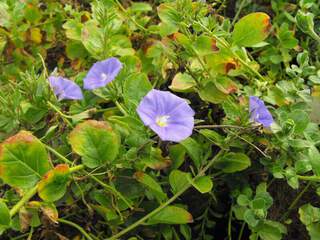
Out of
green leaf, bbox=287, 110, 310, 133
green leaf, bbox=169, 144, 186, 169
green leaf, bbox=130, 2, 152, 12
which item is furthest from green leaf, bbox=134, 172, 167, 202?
green leaf, bbox=130, 2, 152, 12

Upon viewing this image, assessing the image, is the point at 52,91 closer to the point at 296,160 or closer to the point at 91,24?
the point at 91,24

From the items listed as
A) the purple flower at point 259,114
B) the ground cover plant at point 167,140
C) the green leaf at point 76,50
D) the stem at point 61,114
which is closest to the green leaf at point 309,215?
the ground cover plant at point 167,140

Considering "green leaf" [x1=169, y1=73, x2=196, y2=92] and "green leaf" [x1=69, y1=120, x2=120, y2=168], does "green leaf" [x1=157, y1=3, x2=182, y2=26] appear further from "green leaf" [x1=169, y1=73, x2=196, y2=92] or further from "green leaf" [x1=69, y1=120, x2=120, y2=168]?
"green leaf" [x1=69, y1=120, x2=120, y2=168]

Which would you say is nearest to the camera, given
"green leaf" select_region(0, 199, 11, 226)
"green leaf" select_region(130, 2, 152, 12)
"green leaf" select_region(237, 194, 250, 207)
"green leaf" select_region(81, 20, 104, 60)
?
"green leaf" select_region(0, 199, 11, 226)

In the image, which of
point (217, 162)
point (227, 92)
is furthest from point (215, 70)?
point (217, 162)

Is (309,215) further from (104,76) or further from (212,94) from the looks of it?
(104,76)

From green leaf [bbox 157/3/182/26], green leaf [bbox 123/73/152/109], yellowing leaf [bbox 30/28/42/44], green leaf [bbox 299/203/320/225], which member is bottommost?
green leaf [bbox 299/203/320/225]

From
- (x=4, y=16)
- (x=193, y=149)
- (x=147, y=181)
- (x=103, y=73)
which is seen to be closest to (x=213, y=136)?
(x=193, y=149)

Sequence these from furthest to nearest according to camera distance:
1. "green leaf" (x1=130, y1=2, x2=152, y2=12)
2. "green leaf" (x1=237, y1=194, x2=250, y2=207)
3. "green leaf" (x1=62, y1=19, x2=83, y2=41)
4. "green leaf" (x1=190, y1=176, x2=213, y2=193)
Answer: "green leaf" (x1=130, y1=2, x2=152, y2=12) → "green leaf" (x1=62, y1=19, x2=83, y2=41) → "green leaf" (x1=237, y1=194, x2=250, y2=207) → "green leaf" (x1=190, y1=176, x2=213, y2=193)

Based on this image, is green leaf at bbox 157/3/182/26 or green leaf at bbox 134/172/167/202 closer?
green leaf at bbox 134/172/167/202
